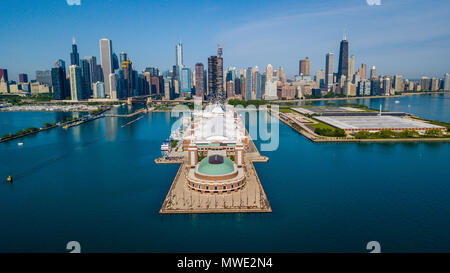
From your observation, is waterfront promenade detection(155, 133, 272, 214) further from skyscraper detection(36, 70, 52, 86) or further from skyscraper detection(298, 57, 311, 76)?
skyscraper detection(298, 57, 311, 76)

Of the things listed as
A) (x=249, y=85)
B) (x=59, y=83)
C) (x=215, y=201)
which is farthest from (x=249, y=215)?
(x=59, y=83)

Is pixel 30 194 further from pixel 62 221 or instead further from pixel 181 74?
pixel 181 74

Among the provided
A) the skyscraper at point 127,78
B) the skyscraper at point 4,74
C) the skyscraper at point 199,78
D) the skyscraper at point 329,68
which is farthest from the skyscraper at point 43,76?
the skyscraper at point 329,68

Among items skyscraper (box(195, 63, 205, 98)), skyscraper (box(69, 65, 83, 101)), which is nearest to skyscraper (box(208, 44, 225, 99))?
skyscraper (box(195, 63, 205, 98))

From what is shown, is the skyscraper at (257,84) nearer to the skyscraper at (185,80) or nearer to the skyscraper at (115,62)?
the skyscraper at (185,80)

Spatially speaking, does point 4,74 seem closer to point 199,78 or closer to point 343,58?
point 199,78
